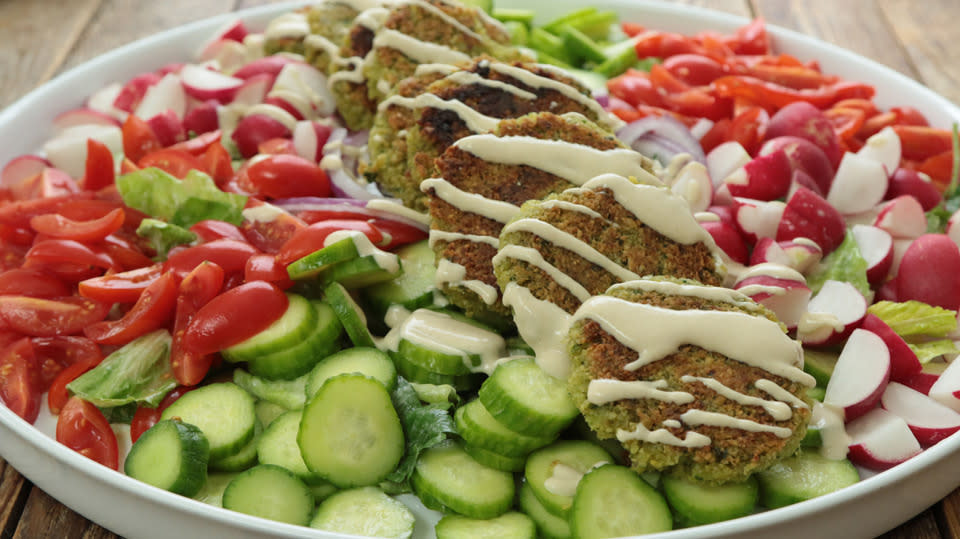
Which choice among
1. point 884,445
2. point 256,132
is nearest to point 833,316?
point 884,445

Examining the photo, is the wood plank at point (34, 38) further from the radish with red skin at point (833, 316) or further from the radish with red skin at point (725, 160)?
the radish with red skin at point (833, 316)

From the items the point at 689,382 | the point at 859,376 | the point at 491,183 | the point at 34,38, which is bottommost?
the point at 34,38

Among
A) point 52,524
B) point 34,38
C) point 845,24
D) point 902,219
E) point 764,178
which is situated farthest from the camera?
point 845,24

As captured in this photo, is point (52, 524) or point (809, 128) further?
point (809, 128)

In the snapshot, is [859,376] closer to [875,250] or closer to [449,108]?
[875,250]

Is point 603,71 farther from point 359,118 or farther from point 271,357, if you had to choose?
point 271,357

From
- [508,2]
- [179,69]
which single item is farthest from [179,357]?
[508,2]

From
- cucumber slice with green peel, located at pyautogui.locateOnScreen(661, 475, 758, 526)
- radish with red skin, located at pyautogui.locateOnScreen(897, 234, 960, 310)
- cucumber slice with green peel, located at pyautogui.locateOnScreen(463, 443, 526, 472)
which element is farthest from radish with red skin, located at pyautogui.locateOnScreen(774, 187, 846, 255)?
cucumber slice with green peel, located at pyautogui.locateOnScreen(463, 443, 526, 472)
